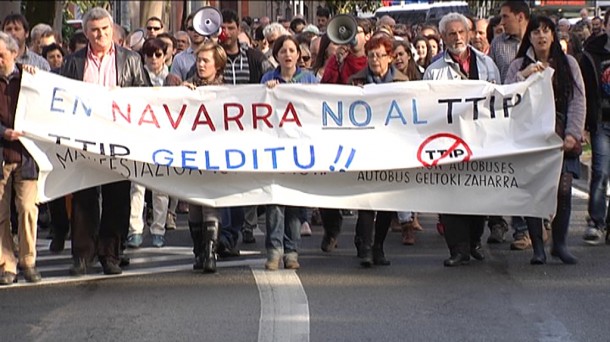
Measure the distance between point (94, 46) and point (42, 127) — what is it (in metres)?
0.77

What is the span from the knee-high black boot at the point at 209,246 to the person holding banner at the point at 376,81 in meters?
1.12

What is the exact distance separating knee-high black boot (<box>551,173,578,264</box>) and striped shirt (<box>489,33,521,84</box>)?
145 cm

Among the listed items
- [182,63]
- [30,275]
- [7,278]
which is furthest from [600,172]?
[7,278]

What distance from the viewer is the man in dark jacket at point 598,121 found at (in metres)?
11.8

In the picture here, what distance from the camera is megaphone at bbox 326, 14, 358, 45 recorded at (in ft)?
40.9

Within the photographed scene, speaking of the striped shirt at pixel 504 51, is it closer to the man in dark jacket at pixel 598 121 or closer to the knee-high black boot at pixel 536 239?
the man in dark jacket at pixel 598 121

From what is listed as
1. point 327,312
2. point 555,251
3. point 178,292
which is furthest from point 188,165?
point 555,251

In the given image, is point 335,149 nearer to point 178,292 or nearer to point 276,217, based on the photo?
point 276,217

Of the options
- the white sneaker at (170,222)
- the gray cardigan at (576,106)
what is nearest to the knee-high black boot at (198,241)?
the gray cardigan at (576,106)

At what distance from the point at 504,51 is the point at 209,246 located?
3.24 metres

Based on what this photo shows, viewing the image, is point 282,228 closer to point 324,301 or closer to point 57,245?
point 324,301

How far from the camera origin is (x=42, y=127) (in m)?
10.2

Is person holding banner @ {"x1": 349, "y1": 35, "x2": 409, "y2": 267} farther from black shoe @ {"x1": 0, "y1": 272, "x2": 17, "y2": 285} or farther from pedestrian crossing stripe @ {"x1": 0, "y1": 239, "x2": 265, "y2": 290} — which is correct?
black shoe @ {"x1": 0, "y1": 272, "x2": 17, "y2": 285}

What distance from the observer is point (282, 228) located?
35.3 feet
